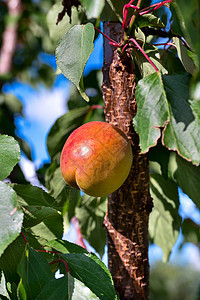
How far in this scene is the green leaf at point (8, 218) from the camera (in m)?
0.46

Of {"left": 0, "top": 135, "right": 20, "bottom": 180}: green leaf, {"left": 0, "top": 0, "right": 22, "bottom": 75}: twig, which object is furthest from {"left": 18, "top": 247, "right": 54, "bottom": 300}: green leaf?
{"left": 0, "top": 0, "right": 22, "bottom": 75}: twig

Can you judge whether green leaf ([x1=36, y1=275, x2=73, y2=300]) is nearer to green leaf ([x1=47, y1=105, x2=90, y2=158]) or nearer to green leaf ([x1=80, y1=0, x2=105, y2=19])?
green leaf ([x1=80, y1=0, x2=105, y2=19])

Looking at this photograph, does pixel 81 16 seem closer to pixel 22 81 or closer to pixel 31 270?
pixel 31 270

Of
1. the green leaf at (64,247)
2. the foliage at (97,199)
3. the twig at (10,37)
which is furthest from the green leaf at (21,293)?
the twig at (10,37)

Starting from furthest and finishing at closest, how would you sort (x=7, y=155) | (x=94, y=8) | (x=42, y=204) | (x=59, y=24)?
(x=59, y=24) → (x=42, y=204) → (x=7, y=155) → (x=94, y=8)

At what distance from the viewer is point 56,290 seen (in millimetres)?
500

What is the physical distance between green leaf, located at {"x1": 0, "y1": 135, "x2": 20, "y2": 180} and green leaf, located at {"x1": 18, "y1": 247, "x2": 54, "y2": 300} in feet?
0.37

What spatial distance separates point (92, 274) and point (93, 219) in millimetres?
400

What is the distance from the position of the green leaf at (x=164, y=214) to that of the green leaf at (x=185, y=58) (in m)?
0.33

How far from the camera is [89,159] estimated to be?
617mm

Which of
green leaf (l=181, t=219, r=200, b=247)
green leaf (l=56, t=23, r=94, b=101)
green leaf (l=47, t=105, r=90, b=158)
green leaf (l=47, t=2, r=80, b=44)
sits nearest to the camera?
green leaf (l=56, t=23, r=94, b=101)

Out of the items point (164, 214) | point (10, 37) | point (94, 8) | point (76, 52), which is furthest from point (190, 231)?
point (10, 37)

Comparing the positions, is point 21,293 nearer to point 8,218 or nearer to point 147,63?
point 8,218

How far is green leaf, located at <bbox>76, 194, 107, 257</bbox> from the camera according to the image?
37.1 inches
